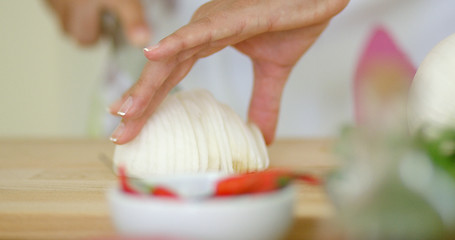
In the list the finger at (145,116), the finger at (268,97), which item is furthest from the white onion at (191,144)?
the finger at (268,97)

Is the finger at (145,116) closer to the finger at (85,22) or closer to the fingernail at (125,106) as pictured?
the fingernail at (125,106)

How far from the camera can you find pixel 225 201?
46 cm

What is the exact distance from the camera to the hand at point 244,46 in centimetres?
82

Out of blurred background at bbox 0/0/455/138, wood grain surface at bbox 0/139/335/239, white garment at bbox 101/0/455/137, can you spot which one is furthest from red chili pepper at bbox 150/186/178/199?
white garment at bbox 101/0/455/137

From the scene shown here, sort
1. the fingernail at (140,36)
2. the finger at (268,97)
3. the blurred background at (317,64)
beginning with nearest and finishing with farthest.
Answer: the finger at (268,97)
the fingernail at (140,36)
the blurred background at (317,64)

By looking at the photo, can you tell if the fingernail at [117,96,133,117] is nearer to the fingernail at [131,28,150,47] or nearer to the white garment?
the fingernail at [131,28,150,47]

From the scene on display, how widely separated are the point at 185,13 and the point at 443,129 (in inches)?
48.6

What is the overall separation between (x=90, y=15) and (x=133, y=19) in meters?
0.19

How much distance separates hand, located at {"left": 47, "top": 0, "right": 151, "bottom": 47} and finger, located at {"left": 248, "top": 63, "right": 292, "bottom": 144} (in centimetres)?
42

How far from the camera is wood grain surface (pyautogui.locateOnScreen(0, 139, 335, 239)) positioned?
64 centimetres

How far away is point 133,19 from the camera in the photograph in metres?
1.40

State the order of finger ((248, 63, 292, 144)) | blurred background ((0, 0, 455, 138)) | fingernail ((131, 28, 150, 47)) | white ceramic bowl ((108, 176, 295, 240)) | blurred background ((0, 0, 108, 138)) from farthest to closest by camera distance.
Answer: blurred background ((0, 0, 108, 138)), blurred background ((0, 0, 455, 138)), fingernail ((131, 28, 150, 47)), finger ((248, 63, 292, 144)), white ceramic bowl ((108, 176, 295, 240))

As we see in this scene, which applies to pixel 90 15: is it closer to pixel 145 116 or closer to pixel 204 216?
pixel 145 116

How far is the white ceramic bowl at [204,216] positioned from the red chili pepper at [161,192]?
0.02 m
